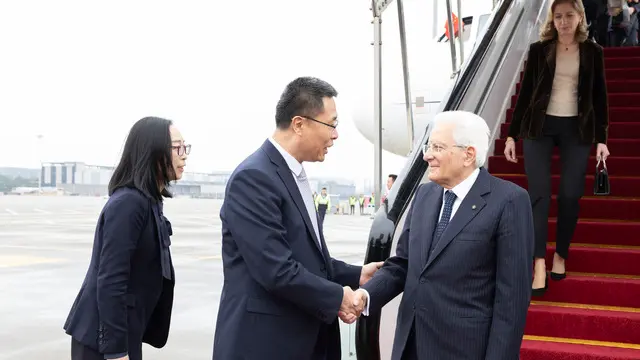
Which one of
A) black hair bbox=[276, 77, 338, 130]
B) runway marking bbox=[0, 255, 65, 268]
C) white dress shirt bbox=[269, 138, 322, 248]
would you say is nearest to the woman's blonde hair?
black hair bbox=[276, 77, 338, 130]

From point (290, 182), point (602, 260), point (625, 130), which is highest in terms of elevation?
point (625, 130)

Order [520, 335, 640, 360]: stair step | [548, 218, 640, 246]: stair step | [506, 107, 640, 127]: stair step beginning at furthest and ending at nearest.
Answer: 1. [506, 107, 640, 127]: stair step
2. [548, 218, 640, 246]: stair step
3. [520, 335, 640, 360]: stair step

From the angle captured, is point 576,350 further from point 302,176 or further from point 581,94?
point 302,176

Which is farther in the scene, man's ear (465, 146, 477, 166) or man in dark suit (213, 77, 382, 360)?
man's ear (465, 146, 477, 166)

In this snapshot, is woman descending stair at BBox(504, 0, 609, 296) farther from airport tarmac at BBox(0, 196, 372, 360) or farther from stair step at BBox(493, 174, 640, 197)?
airport tarmac at BBox(0, 196, 372, 360)

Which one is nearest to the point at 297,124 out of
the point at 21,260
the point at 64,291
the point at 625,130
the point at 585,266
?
the point at 585,266

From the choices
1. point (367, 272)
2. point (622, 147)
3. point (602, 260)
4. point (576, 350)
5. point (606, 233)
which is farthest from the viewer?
point (622, 147)

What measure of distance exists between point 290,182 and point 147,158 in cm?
58

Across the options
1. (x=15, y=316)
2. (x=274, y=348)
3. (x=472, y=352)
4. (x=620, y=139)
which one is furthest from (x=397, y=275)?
(x=15, y=316)

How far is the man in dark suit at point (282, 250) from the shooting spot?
1.77 m

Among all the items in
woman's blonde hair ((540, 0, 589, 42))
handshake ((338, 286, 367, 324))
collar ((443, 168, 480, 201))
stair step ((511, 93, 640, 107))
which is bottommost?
handshake ((338, 286, 367, 324))

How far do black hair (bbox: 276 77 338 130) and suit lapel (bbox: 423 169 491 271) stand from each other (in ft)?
1.67

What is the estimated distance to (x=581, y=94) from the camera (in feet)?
11.1

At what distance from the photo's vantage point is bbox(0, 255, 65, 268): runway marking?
31.3ft
